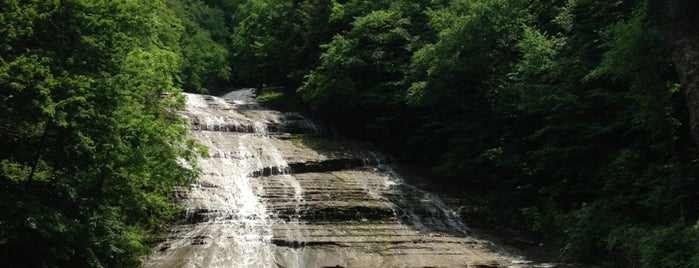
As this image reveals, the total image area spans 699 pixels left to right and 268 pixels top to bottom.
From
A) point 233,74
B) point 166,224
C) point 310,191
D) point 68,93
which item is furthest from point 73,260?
point 233,74

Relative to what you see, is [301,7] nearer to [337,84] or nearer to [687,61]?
[337,84]

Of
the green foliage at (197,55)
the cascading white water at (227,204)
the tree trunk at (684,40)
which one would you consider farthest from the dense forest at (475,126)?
the green foliage at (197,55)

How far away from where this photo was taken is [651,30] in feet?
44.4

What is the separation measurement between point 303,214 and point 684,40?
11.3 m

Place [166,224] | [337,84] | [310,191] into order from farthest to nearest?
[337,84] < [310,191] < [166,224]

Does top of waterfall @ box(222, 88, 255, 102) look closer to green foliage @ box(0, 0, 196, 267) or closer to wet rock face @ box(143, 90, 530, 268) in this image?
wet rock face @ box(143, 90, 530, 268)

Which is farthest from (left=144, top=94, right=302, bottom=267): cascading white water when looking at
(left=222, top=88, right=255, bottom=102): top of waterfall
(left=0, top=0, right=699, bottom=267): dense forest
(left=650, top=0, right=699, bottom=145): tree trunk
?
(left=222, top=88, right=255, bottom=102): top of waterfall

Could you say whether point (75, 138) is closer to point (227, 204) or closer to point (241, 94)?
point (227, 204)

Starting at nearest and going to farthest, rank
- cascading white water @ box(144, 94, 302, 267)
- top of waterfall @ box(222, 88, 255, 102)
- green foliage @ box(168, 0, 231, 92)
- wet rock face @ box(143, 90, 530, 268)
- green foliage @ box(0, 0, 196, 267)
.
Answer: green foliage @ box(0, 0, 196, 267)
cascading white water @ box(144, 94, 302, 267)
wet rock face @ box(143, 90, 530, 268)
green foliage @ box(168, 0, 231, 92)
top of waterfall @ box(222, 88, 255, 102)

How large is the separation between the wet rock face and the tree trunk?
5.90 metres

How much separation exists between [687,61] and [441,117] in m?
11.3

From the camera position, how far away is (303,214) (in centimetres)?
1791

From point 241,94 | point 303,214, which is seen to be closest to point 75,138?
point 303,214

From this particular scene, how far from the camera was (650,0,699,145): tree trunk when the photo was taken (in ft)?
42.6
